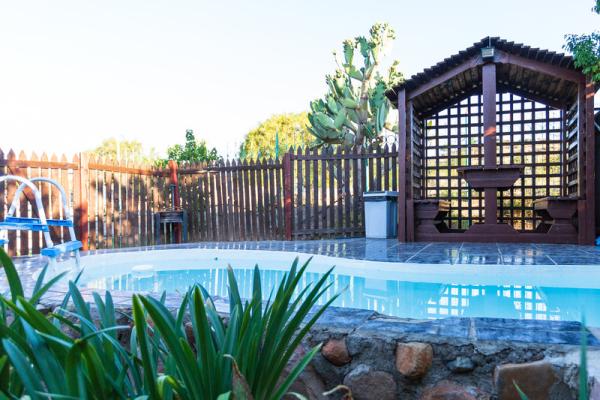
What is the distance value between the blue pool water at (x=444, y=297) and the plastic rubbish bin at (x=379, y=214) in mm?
3101

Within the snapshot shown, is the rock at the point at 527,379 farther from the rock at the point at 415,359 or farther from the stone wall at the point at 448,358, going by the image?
the rock at the point at 415,359

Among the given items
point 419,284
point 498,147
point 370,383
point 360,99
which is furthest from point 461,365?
point 360,99

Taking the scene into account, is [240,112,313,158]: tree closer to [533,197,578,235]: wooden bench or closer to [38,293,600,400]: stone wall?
[533,197,578,235]: wooden bench

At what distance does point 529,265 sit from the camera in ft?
13.4

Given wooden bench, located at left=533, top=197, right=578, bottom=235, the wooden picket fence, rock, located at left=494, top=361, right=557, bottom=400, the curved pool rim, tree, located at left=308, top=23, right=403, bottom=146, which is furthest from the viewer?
tree, located at left=308, top=23, right=403, bottom=146

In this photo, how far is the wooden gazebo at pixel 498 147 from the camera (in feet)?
20.1

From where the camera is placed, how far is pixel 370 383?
173 centimetres

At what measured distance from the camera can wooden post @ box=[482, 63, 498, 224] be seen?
6477 millimetres

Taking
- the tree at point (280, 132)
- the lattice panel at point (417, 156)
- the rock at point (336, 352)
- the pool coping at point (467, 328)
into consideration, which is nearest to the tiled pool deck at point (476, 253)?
the lattice panel at point (417, 156)

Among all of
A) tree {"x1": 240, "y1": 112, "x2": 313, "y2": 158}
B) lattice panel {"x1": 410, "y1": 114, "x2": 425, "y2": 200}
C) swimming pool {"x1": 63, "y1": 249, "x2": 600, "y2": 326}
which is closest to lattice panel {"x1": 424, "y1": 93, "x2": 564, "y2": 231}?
lattice panel {"x1": 410, "y1": 114, "x2": 425, "y2": 200}

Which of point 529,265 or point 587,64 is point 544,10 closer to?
point 587,64

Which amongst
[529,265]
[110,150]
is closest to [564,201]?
[529,265]

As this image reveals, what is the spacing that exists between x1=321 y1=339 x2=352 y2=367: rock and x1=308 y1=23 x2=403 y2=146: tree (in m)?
13.4

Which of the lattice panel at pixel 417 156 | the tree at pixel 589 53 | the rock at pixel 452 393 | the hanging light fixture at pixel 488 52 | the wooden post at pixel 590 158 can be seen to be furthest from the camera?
the lattice panel at pixel 417 156
